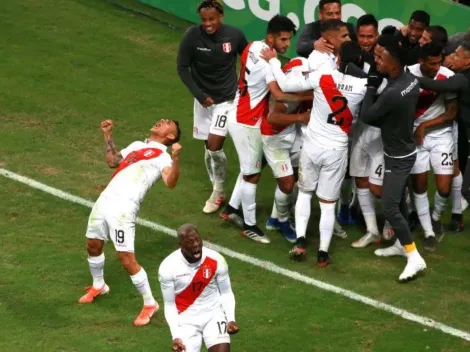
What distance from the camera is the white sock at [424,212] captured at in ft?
40.5

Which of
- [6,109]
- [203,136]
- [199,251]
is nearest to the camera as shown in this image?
[199,251]

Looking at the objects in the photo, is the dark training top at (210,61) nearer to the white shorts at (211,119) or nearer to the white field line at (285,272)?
the white shorts at (211,119)

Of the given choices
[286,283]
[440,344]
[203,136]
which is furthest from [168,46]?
[440,344]

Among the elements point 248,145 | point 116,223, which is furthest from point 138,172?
point 248,145

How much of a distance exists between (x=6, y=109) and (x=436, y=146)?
6436 mm

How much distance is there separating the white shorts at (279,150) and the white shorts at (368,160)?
70 cm

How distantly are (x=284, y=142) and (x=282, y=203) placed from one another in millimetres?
711

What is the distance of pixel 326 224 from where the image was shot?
11883 mm

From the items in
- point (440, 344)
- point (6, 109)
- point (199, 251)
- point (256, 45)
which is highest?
point (256, 45)

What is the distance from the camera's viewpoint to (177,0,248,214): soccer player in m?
13.1

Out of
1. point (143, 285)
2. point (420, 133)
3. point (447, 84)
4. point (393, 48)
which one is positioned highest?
point (393, 48)

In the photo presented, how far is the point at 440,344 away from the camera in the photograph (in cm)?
1048

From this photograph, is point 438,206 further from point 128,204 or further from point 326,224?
point 128,204

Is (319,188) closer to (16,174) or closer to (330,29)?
(330,29)
